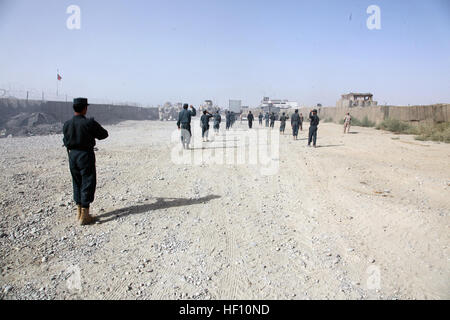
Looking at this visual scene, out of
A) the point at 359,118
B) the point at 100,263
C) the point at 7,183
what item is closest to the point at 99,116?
the point at 7,183

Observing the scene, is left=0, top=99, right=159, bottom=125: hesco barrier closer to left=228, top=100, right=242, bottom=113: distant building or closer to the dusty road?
left=228, top=100, right=242, bottom=113: distant building

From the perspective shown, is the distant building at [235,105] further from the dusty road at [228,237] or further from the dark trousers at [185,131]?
the dusty road at [228,237]

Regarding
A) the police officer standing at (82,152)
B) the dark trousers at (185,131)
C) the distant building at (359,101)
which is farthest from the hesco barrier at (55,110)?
the distant building at (359,101)

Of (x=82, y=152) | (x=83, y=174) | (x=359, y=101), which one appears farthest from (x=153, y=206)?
(x=359, y=101)

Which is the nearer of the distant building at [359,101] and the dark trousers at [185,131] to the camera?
the dark trousers at [185,131]

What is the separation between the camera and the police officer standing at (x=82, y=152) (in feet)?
12.1

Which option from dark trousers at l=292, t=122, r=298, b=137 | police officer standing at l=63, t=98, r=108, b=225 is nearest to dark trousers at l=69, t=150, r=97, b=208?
police officer standing at l=63, t=98, r=108, b=225

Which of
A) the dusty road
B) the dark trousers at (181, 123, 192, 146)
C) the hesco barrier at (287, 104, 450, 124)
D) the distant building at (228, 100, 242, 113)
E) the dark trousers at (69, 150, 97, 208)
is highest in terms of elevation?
the distant building at (228, 100, 242, 113)

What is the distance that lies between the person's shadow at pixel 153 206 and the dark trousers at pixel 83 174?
0.44m

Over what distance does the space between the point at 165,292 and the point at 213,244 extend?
993 millimetres

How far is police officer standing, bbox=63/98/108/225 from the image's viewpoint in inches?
146

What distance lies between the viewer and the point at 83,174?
375 cm

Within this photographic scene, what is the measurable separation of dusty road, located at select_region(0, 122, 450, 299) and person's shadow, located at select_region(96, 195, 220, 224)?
0.06 ft
